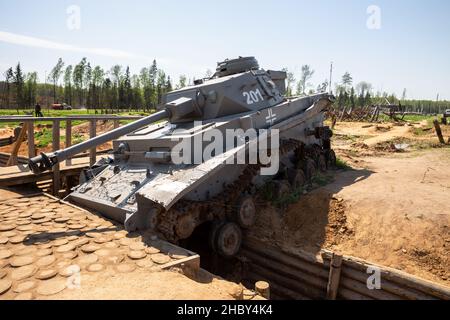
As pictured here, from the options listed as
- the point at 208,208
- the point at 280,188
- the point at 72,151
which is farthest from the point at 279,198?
the point at 72,151

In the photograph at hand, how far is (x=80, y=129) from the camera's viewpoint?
1137 inches

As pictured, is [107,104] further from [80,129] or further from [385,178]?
[385,178]

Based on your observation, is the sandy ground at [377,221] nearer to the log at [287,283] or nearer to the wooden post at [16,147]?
the log at [287,283]

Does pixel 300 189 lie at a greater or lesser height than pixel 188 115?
lesser

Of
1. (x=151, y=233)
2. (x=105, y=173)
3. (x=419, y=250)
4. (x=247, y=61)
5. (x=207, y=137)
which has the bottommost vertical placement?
(x=419, y=250)

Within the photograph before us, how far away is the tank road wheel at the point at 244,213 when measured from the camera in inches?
259

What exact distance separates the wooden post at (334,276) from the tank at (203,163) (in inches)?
64.9

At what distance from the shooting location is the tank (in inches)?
226

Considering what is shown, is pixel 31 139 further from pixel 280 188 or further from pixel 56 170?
pixel 280 188

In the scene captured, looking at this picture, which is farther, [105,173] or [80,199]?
[105,173]

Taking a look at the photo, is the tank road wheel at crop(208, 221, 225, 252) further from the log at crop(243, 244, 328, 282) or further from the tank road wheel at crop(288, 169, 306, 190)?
the tank road wheel at crop(288, 169, 306, 190)

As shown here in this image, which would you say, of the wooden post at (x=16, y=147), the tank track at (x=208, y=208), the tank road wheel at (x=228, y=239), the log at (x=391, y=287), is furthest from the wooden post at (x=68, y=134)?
the log at (x=391, y=287)

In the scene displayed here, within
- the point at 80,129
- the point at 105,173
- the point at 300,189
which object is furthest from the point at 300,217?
the point at 80,129

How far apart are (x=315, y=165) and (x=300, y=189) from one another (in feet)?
5.37
